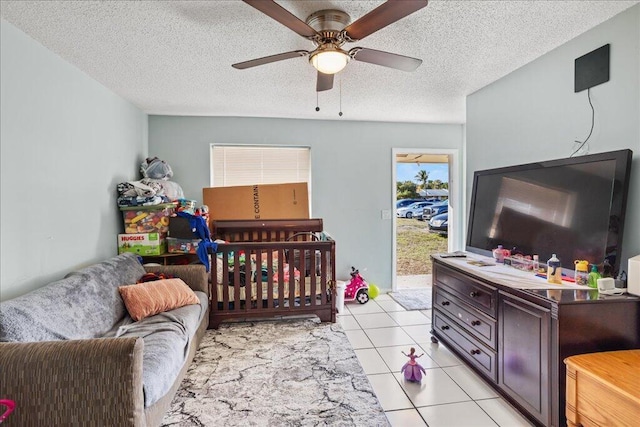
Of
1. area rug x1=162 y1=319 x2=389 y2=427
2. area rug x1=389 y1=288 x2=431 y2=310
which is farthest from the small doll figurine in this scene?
area rug x1=389 y1=288 x2=431 y2=310

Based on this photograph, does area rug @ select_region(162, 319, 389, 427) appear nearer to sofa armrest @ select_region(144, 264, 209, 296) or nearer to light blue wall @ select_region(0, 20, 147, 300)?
sofa armrest @ select_region(144, 264, 209, 296)

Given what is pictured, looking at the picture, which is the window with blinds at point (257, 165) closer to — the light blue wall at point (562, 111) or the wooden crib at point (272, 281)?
the wooden crib at point (272, 281)

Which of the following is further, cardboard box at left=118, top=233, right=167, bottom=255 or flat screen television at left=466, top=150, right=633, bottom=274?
cardboard box at left=118, top=233, right=167, bottom=255

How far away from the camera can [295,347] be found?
9.01 ft

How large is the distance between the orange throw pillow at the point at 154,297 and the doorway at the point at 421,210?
2814mm

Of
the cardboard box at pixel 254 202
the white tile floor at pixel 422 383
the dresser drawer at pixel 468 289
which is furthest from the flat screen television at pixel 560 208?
the cardboard box at pixel 254 202

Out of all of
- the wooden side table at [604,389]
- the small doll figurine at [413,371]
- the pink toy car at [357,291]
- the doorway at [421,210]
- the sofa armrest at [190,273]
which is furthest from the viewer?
the doorway at [421,210]

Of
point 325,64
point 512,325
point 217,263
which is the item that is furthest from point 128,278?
point 512,325

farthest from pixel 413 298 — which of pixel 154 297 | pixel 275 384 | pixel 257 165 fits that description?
pixel 154 297

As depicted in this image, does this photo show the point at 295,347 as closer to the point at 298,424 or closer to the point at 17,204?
the point at 298,424

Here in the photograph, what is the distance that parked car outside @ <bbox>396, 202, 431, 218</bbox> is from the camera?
4852 millimetres

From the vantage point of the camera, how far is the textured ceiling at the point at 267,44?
1.81 metres

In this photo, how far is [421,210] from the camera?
193 inches

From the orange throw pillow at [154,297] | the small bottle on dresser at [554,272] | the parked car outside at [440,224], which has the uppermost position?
the parked car outside at [440,224]
